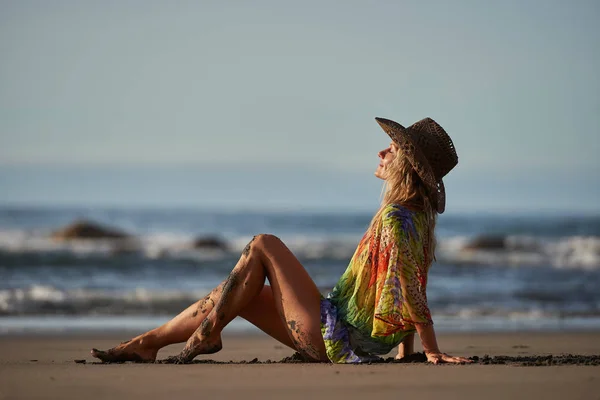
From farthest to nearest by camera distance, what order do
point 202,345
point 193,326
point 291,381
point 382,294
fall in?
point 193,326 → point 202,345 → point 382,294 → point 291,381

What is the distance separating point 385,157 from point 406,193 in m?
0.26

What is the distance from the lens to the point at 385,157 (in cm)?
564

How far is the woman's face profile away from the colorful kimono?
266 millimetres

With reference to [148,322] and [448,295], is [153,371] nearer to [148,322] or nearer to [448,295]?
[148,322]

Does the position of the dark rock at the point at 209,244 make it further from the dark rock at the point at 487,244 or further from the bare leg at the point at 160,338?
the bare leg at the point at 160,338

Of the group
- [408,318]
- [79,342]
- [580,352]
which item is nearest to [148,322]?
[79,342]

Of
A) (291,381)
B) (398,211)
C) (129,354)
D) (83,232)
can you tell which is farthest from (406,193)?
(83,232)

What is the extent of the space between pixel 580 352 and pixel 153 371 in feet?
11.0

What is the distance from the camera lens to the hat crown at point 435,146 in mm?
5527

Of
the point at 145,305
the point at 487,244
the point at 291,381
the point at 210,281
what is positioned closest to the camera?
the point at 291,381

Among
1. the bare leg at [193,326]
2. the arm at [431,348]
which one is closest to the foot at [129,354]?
the bare leg at [193,326]

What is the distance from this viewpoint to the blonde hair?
5.52m

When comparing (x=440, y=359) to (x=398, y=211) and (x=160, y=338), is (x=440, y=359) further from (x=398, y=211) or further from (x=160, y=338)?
(x=160, y=338)

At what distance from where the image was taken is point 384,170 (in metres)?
5.64
